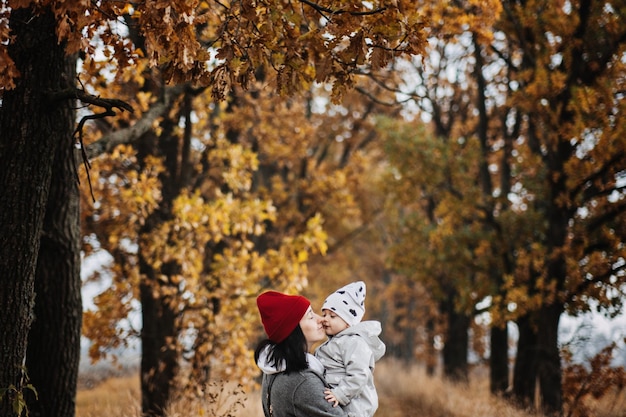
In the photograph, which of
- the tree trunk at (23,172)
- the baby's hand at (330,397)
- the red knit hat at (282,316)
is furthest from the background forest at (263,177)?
the baby's hand at (330,397)

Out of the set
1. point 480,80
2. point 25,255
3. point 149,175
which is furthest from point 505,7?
point 25,255

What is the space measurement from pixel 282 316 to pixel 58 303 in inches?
109

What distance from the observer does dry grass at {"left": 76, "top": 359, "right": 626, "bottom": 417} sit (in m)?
7.48

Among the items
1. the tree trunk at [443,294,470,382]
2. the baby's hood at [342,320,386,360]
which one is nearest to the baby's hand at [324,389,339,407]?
the baby's hood at [342,320,386,360]

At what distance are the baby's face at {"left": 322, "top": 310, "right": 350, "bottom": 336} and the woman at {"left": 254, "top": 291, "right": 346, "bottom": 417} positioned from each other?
0.20m

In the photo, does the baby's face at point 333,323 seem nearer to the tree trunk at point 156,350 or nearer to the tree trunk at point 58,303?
the tree trunk at point 58,303

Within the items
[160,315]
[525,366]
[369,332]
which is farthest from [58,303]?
[525,366]

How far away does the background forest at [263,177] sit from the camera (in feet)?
14.8

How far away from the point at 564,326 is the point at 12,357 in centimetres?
1020

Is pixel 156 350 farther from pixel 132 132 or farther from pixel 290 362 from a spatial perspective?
pixel 290 362

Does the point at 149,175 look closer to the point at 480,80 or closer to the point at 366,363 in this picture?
the point at 366,363

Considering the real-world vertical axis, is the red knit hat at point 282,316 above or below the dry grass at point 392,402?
above

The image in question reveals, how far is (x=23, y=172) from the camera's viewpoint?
4527mm

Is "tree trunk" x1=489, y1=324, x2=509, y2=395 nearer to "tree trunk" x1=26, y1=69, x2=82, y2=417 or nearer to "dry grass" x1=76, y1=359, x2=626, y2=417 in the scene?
"dry grass" x1=76, y1=359, x2=626, y2=417
